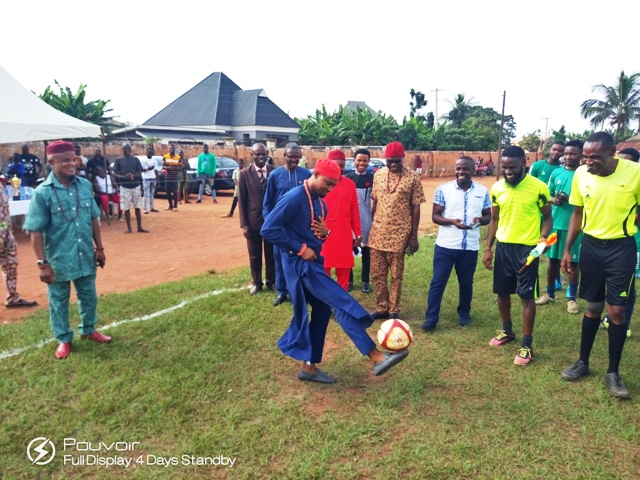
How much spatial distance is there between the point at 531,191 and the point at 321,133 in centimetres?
3490

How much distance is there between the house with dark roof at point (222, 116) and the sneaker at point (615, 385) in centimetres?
3612

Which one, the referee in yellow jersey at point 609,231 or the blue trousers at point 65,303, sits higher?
the referee in yellow jersey at point 609,231

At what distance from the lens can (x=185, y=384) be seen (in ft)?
13.2

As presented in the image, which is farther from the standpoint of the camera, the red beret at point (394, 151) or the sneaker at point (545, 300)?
the sneaker at point (545, 300)

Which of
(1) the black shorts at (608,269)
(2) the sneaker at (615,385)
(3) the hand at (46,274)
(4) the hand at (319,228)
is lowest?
(2) the sneaker at (615,385)

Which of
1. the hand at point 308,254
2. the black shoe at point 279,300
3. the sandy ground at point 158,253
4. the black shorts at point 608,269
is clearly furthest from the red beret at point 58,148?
the black shorts at point 608,269

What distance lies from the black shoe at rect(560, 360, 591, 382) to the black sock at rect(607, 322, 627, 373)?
233 mm

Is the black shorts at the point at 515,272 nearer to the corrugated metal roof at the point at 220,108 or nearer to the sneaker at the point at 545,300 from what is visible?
the sneaker at the point at 545,300

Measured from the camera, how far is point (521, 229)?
14.9ft

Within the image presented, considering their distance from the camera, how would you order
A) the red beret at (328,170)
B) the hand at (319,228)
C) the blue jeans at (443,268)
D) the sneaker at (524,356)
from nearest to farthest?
the red beret at (328,170) → the hand at (319,228) → the sneaker at (524,356) → the blue jeans at (443,268)

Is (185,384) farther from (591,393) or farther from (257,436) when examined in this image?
(591,393)

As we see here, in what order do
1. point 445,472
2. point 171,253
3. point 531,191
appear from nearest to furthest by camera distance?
point 445,472, point 531,191, point 171,253

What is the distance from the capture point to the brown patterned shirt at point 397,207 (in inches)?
209

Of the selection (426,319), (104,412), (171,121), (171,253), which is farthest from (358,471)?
(171,121)
